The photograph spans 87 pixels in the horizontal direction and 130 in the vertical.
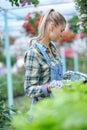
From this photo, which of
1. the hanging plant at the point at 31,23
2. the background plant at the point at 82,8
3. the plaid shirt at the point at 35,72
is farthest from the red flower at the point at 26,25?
the plaid shirt at the point at 35,72

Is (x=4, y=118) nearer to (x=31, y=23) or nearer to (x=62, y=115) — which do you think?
(x=62, y=115)

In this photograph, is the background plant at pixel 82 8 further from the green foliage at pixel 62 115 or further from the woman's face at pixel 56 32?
the green foliage at pixel 62 115

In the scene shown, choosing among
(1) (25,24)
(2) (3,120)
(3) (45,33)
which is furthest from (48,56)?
(1) (25,24)

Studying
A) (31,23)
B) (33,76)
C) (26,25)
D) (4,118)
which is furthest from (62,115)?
(26,25)

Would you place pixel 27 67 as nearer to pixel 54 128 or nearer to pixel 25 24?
pixel 54 128

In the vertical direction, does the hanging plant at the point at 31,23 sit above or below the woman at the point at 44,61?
below

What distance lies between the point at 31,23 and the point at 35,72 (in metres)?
7.44

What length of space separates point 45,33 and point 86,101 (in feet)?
5.70

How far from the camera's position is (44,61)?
3148mm

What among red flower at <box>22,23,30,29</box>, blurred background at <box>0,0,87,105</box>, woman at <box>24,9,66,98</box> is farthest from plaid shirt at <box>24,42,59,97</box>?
red flower at <box>22,23,30,29</box>

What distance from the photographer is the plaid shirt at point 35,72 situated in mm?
3082

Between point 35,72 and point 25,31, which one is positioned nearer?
point 35,72

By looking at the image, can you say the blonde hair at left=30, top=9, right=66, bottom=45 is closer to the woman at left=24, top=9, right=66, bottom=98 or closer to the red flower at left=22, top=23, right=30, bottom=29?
the woman at left=24, top=9, right=66, bottom=98

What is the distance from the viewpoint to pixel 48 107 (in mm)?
1520
